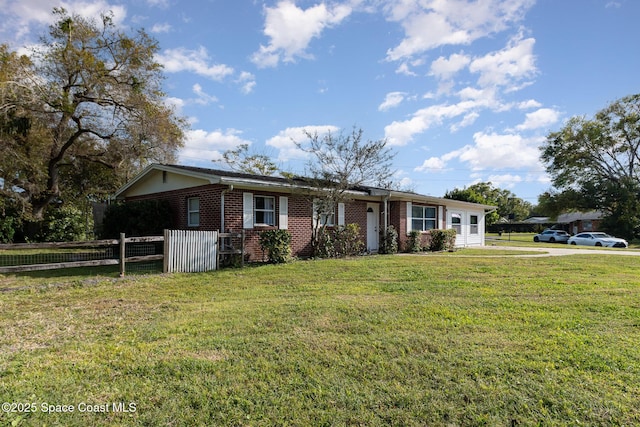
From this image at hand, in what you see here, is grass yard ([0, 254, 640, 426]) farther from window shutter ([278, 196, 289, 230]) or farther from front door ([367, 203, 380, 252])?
front door ([367, 203, 380, 252])

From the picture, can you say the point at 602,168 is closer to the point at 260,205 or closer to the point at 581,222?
the point at 581,222

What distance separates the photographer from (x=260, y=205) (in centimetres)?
1239

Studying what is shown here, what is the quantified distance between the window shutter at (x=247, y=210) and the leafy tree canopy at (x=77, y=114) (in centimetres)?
1113

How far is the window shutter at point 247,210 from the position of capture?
11719mm

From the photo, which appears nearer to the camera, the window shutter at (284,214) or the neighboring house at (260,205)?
the neighboring house at (260,205)

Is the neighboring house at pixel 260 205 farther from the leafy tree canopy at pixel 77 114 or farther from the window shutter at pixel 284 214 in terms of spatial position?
the leafy tree canopy at pixel 77 114

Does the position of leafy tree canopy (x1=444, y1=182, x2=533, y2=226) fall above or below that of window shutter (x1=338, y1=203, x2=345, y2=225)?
above

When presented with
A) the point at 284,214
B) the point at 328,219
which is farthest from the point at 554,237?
the point at 284,214

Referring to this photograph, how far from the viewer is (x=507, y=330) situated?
182 inches

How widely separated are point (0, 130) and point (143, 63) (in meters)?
7.55

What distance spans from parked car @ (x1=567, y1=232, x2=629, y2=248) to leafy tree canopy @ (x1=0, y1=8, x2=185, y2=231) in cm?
3086

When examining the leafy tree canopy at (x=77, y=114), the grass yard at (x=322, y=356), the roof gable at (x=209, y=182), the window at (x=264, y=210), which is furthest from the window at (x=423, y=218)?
the leafy tree canopy at (x=77, y=114)

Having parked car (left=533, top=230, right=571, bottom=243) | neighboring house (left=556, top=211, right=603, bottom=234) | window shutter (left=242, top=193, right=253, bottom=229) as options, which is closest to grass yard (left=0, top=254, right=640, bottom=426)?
window shutter (left=242, top=193, right=253, bottom=229)

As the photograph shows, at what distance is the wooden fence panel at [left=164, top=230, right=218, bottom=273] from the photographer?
9375 mm
